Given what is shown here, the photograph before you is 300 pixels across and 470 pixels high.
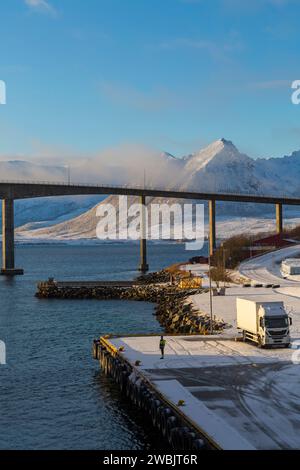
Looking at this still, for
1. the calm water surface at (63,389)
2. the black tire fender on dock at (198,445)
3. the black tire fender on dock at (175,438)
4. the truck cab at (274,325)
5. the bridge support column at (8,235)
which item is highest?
the bridge support column at (8,235)

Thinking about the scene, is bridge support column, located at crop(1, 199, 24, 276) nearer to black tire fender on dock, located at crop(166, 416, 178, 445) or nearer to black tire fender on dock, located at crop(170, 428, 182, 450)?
black tire fender on dock, located at crop(166, 416, 178, 445)

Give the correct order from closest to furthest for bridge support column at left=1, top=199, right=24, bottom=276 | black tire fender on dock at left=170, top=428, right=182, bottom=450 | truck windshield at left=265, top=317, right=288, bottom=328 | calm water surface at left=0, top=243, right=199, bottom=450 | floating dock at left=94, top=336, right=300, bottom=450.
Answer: floating dock at left=94, top=336, right=300, bottom=450 → black tire fender on dock at left=170, top=428, right=182, bottom=450 → calm water surface at left=0, top=243, right=199, bottom=450 → truck windshield at left=265, top=317, right=288, bottom=328 → bridge support column at left=1, top=199, right=24, bottom=276

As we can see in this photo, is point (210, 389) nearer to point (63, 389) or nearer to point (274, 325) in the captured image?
point (63, 389)

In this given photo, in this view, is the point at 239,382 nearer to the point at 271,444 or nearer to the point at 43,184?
the point at 271,444

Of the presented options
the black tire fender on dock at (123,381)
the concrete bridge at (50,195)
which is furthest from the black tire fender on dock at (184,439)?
the concrete bridge at (50,195)

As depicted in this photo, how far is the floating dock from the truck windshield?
1264 mm

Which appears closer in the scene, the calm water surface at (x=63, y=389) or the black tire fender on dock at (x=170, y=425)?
the black tire fender on dock at (x=170, y=425)

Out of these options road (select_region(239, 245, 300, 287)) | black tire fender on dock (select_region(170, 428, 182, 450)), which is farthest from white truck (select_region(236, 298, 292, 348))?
road (select_region(239, 245, 300, 287))

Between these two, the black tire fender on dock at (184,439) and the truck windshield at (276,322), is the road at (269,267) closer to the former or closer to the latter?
the truck windshield at (276,322)

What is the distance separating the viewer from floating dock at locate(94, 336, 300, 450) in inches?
808

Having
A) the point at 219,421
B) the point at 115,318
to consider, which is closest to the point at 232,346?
the point at 219,421

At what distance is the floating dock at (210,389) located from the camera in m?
20.5

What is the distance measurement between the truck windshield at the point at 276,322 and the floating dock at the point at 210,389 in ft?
4.15

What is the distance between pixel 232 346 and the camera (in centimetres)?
3531
